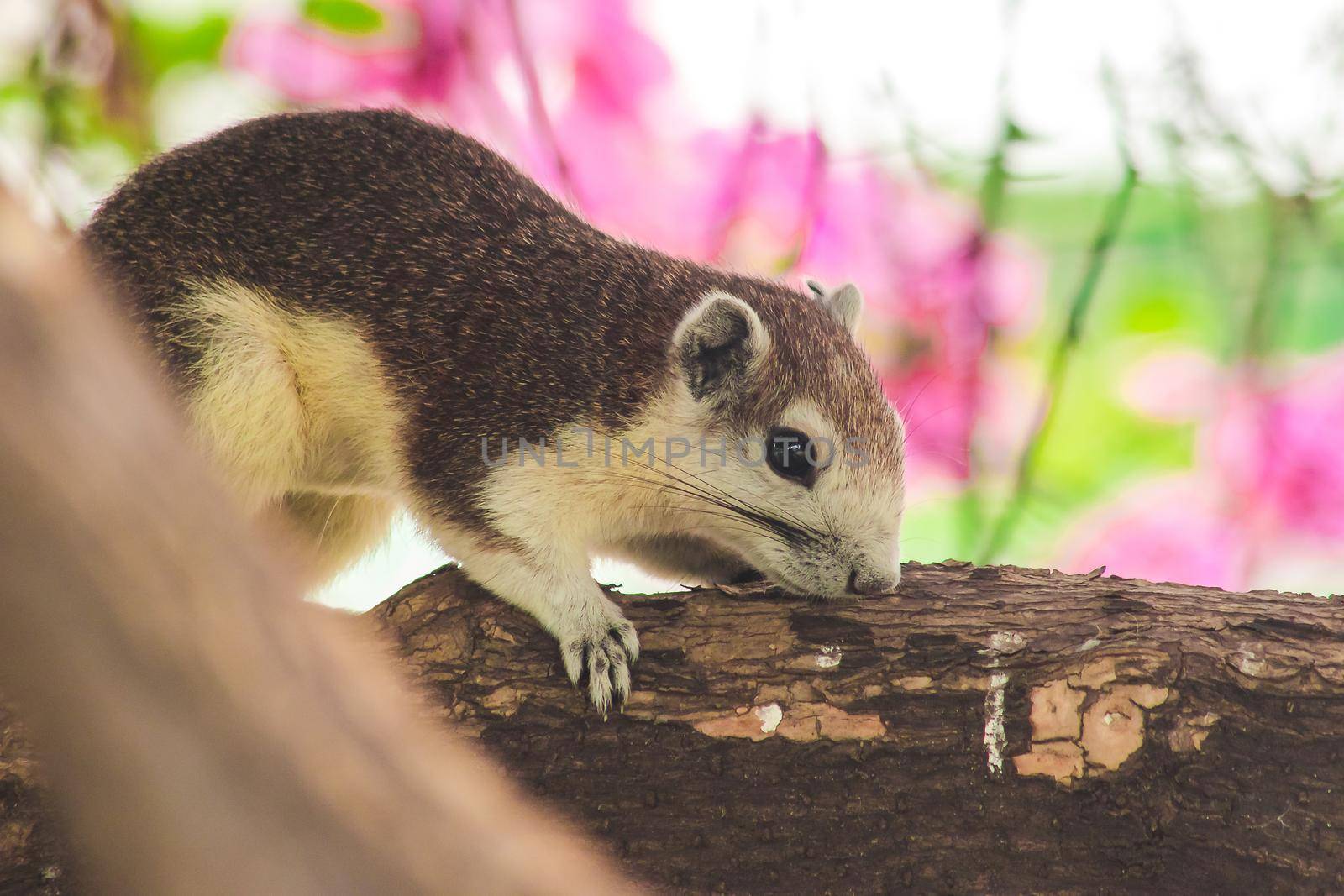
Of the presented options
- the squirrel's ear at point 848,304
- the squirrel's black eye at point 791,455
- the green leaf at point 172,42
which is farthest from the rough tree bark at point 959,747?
the green leaf at point 172,42

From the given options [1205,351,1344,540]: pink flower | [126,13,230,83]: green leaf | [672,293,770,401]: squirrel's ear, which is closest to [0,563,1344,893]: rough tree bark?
[672,293,770,401]: squirrel's ear

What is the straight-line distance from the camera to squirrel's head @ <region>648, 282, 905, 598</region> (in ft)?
10.5

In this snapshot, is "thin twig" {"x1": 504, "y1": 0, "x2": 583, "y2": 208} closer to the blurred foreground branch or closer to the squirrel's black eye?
the squirrel's black eye

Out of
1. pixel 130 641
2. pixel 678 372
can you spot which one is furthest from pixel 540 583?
pixel 130 641

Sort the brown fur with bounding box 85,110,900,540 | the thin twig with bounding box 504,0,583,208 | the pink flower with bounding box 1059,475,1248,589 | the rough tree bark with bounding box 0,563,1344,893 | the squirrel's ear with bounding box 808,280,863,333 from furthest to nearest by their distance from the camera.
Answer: the pink flower with bounding box 1059,475,1248,589 → the thin twig with bounding box 504,0,583,208 → the squirrel's ear with bounding box 808,280,863,333 → the brown fur with bounding box 85,110,900,540 → the rough tree bark with bounding box 0,563,1344,893

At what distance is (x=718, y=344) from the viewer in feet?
11.1

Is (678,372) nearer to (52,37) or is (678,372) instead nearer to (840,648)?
(840,648)

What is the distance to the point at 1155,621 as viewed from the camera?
117 inches

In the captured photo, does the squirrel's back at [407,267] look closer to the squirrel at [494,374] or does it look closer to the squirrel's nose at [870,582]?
the squirrel at [494,374]

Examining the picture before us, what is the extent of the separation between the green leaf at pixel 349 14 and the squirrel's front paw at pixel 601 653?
3215mm

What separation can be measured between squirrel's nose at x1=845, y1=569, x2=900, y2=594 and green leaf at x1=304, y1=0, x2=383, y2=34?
3.45 metres

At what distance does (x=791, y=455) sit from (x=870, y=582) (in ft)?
1.45

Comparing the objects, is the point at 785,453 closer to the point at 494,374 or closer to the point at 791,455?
the point at 791,455

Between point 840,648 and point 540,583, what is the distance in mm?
861
